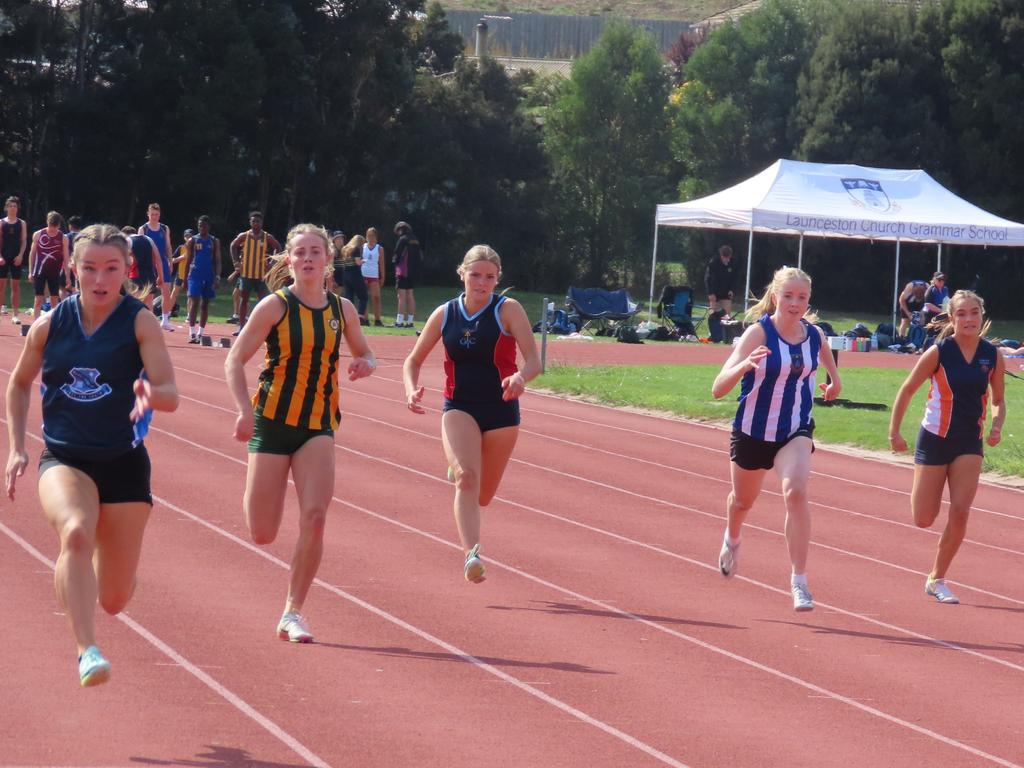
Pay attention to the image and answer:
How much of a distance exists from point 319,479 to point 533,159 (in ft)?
131

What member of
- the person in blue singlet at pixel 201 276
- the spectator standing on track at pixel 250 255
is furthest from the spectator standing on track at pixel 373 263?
the person in blue singlet at pixel 201 276

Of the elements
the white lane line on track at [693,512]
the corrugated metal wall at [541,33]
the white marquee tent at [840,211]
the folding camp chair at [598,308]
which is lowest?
the white lane line on track at [693,512]

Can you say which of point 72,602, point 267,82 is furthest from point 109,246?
point 267,82

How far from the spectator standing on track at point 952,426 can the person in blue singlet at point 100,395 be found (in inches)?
176

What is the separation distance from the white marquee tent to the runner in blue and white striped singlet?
1997 centimetres

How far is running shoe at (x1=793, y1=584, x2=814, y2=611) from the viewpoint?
7961 millimetres

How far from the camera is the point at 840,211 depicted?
2891cm

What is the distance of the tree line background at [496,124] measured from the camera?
40.3 m

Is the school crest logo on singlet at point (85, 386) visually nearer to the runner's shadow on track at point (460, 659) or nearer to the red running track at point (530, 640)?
the red running track at point (530, 640)

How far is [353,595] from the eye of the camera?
8.04 m

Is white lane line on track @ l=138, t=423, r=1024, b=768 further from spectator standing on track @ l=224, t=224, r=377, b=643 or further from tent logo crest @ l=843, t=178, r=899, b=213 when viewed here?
tent logo crest @ l=843, t=178, r=899, b=213

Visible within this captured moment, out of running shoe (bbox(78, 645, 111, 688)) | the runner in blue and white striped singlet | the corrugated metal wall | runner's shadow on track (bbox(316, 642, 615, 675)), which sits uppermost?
the corrugated metal wall

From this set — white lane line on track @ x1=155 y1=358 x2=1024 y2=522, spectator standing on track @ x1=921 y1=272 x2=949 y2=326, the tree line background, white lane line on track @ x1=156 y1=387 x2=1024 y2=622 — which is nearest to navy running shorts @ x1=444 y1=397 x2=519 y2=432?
white lane line on track @ x1=156 y1=387 x2=1024 y2=622

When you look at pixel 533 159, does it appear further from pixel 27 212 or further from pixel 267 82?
pixel 27 212
